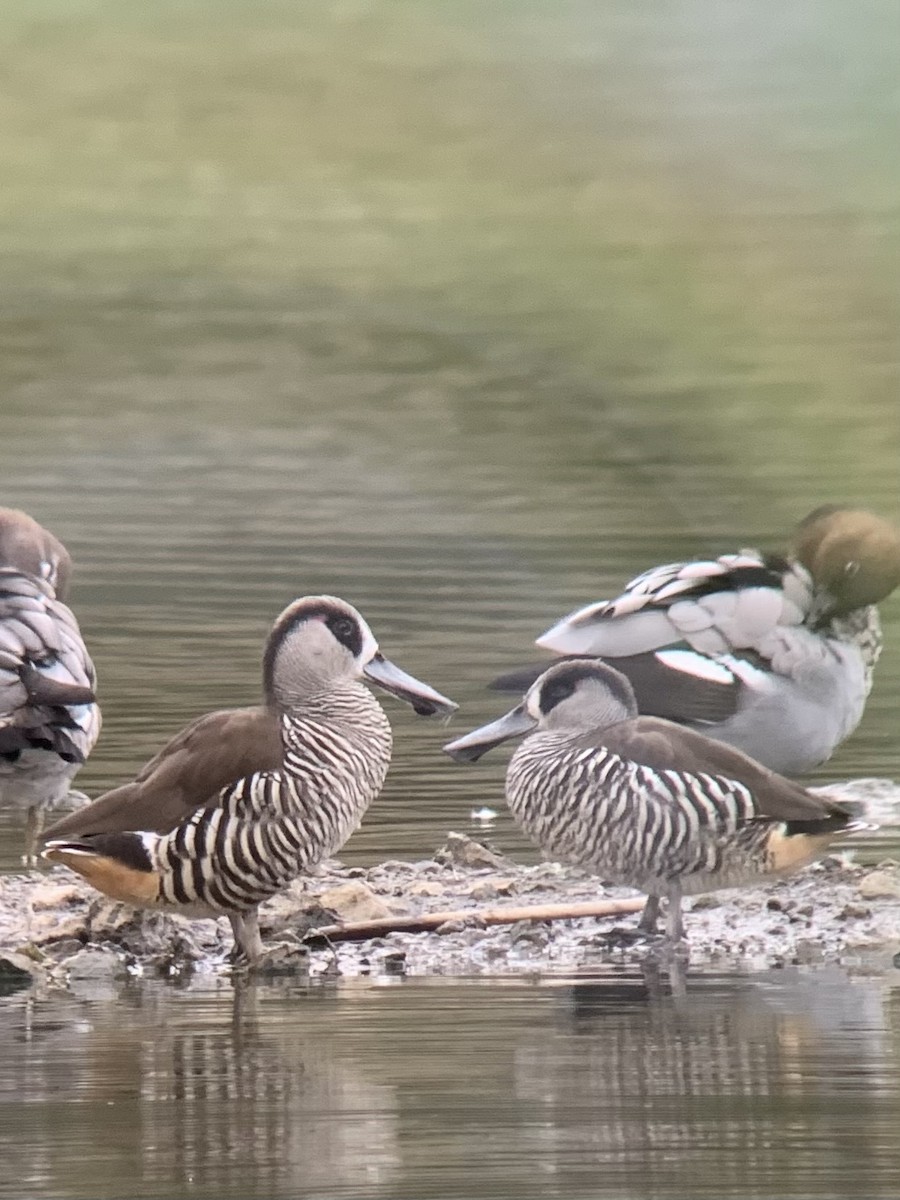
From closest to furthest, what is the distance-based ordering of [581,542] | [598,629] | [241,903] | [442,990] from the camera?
[442,990] → [241,903] → [598,629] → [581,542]

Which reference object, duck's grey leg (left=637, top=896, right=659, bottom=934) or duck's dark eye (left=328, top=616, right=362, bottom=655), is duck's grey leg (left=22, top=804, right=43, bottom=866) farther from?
duck's grey leg (left=637, top=896, right=659, bottom=934)

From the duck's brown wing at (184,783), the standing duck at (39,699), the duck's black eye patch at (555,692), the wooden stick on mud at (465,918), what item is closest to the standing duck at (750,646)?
the duck's black eye patch at (555,692)

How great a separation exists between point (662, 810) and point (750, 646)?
0.62 m

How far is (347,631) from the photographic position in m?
3.67

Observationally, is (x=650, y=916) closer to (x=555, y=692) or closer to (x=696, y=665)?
(x=555, y=692)

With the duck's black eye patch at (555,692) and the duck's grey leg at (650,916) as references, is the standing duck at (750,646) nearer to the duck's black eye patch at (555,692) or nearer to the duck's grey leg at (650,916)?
the duck's black eye patch at (555,692)

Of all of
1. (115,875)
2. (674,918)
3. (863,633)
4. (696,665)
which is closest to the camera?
(115,875)

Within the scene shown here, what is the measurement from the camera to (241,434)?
4.52 meters

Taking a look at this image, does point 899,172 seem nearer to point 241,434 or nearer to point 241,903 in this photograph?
point 241,434

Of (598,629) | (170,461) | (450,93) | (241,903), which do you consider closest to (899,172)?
(450,93)

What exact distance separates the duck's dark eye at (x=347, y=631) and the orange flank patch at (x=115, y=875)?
49cm

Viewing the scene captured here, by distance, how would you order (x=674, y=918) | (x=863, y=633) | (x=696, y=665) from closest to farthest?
1. (x=674, y=918)
2. (x=696, y=665)
3. (x=863, y=633)

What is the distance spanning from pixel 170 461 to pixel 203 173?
1.95 ft

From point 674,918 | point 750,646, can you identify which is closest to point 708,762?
point 674,918
